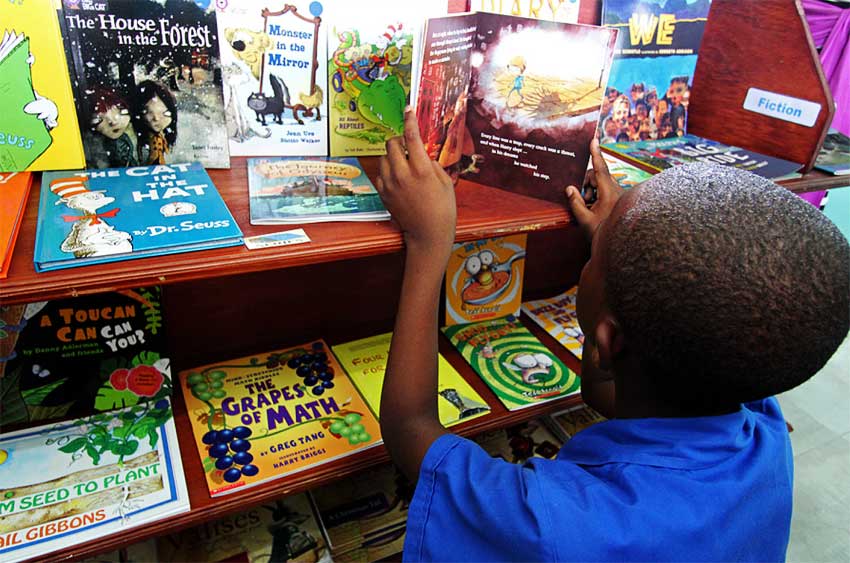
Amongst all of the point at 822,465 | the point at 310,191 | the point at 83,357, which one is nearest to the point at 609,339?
the point at 310,191

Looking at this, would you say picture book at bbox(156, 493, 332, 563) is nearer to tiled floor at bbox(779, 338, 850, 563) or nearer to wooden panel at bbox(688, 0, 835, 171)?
wooden panel at bbox(688, 0, 835, 171)

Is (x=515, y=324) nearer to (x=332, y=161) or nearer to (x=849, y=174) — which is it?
(x=332, y=161)

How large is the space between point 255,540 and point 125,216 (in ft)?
2.40

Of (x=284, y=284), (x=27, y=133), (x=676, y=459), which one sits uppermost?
(x=27, y=133)

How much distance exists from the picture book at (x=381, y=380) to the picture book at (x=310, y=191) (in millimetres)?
367

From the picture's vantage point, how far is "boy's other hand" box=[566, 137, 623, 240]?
40.9 inches

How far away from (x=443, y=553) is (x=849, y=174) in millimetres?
1256

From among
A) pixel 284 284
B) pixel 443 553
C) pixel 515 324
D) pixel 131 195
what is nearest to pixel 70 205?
pixel 131 195

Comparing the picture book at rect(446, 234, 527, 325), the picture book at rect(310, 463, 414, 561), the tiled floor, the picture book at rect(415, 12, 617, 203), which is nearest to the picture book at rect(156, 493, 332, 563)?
the picture book at rect(310, 463, 414, 561)

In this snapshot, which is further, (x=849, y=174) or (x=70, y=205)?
(x=849, y=174)

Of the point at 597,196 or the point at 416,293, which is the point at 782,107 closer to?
the point at 597,196

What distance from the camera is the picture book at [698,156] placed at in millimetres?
1306

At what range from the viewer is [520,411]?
4.17 feet

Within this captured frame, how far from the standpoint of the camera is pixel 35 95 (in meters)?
0.89
